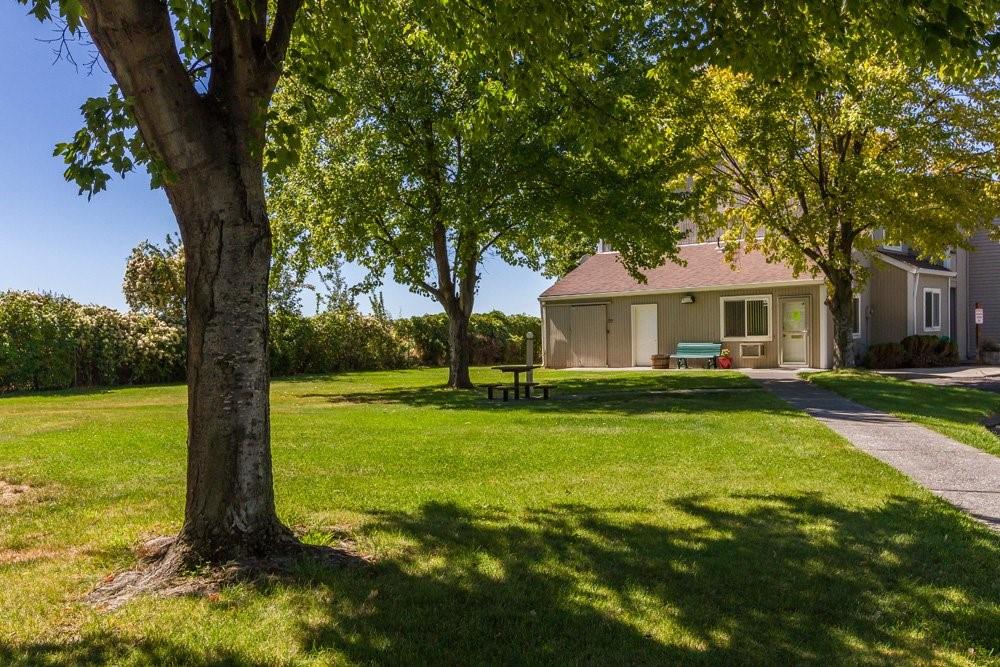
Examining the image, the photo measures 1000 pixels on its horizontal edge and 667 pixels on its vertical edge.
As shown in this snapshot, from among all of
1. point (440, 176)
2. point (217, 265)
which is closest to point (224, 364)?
point (217, 265)

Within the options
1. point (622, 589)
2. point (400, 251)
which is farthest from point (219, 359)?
point (400, 251)

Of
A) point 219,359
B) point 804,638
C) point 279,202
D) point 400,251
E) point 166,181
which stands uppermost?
point 279,202

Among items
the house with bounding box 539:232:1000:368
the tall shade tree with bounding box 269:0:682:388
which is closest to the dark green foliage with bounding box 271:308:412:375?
the house with bounding box 539:232:1000:368

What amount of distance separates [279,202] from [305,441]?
10896 millimetres

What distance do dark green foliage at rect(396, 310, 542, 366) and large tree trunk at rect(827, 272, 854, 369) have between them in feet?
44.9

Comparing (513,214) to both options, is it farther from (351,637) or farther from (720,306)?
(351,637)

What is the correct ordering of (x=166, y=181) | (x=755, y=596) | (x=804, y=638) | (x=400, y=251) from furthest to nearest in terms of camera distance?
(x=400, y=251)
(x=166, y=181)
(x=755, y=596)
(x=804, y=638)

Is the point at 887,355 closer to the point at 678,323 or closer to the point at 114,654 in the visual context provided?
the point at 678,323

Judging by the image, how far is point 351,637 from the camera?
3.64 m

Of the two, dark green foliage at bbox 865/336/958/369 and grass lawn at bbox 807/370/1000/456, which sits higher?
dark green foliage at bbox 865/336/958/369

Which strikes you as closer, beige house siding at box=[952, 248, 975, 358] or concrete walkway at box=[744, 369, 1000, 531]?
concrete walkway at box=[744, 369, 1000, 531]

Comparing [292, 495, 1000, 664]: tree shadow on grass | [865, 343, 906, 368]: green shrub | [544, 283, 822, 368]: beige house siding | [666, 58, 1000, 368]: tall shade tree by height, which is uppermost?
[666, 58, 1000, 368]: tall shade tree

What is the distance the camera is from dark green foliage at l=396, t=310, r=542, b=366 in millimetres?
32156

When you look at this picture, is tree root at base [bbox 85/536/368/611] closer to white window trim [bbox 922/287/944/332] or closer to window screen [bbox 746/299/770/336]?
window screen [bbox 746/299/770/336]
